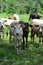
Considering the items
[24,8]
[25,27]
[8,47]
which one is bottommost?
[24,8]

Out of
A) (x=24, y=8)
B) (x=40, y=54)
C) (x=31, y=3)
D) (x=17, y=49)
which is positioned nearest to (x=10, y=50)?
(x=17, y=49)

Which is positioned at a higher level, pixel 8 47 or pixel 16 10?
pixel 8 47

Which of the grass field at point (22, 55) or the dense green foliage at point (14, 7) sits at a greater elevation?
the grass field at point (22, 55)

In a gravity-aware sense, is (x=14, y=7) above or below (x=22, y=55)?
below

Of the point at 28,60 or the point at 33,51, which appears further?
the point at 33,51

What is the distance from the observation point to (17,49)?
10.4 m

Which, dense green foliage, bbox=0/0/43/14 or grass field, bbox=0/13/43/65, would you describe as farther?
dense green foliage, bbox=0/0/43/14

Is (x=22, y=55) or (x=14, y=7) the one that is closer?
(x=22, y=55)

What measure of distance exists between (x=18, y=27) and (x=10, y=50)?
1.21 meters

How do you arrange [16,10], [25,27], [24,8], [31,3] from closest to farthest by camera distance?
1. [25,27]
2. [16,10]
3. [24,8]
4. [31,3]

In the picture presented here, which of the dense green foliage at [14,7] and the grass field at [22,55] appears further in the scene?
the dense green foliage at [14,7]

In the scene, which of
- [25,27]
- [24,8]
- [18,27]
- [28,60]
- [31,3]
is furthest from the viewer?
[31,3]

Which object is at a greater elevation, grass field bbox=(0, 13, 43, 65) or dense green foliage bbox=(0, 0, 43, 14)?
grass field bbox=(0, 13, 43, 65)

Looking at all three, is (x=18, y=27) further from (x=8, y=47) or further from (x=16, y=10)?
(x=16, y=10)
